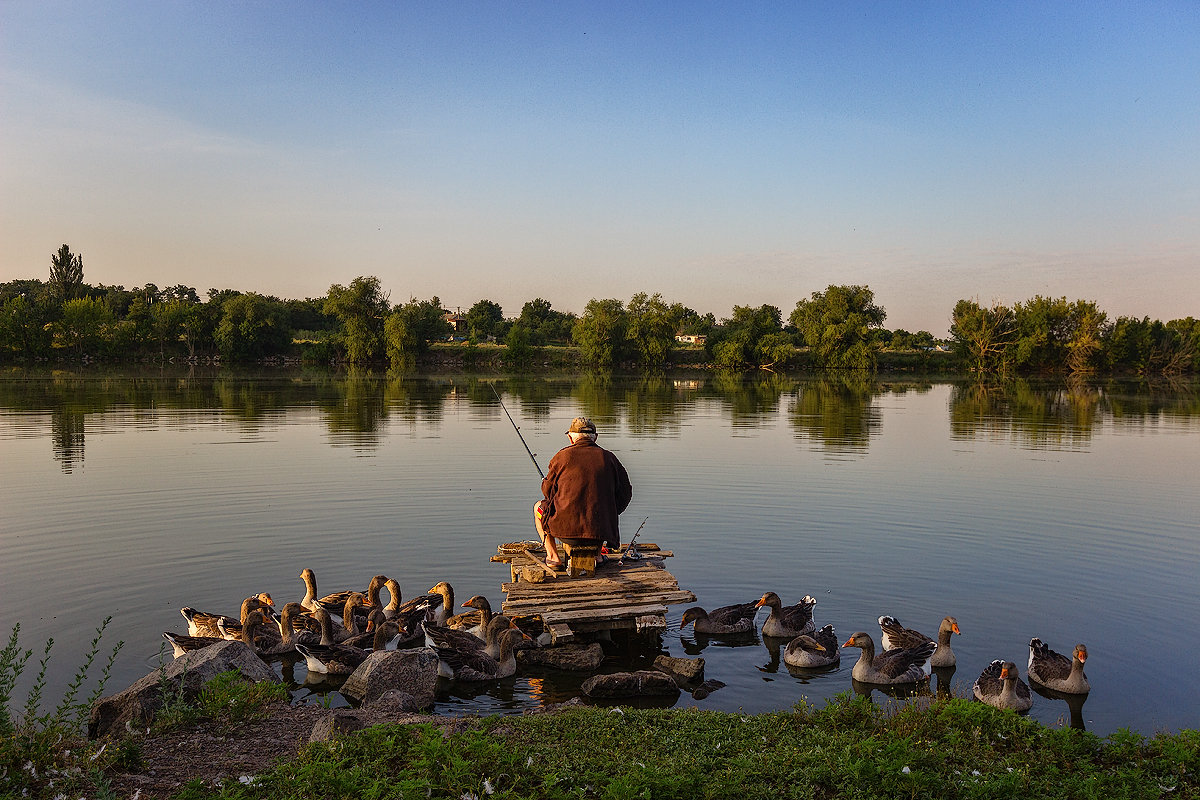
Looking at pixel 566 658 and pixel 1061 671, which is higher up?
pixel 1061 671

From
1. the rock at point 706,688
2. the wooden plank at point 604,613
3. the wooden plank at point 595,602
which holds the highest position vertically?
the wooden plank at point 595,602

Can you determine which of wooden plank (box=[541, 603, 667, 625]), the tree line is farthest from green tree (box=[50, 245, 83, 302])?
wooden plank (box=[541, 603, 667, 625])

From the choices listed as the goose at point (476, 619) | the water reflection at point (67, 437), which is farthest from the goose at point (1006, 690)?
the water reflection at point (67, 437)

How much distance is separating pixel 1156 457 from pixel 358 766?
30.8 m

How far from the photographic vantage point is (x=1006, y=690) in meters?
9.30

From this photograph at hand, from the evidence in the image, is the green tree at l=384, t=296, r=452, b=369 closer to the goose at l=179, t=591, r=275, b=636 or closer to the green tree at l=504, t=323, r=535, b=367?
the green tree at l=504, t=323, r=535, b=367

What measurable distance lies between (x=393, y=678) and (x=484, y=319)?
16211cm

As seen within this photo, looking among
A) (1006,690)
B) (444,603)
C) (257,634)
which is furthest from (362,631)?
(1006,690)

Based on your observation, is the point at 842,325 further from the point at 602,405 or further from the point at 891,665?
the point at 891,665

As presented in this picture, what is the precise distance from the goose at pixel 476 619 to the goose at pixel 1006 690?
6.03 metres

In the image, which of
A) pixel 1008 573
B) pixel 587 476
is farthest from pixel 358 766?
pixel 1008 573

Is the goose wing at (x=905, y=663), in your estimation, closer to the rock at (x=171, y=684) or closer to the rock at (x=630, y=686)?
the rock at (x=630, y=686)

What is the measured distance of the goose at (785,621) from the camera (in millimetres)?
11766

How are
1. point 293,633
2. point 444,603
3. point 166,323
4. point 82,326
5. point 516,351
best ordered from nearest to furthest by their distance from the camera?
Result: point 293,633, point 444,603, point 82,326, point 166,323, point 516,351
